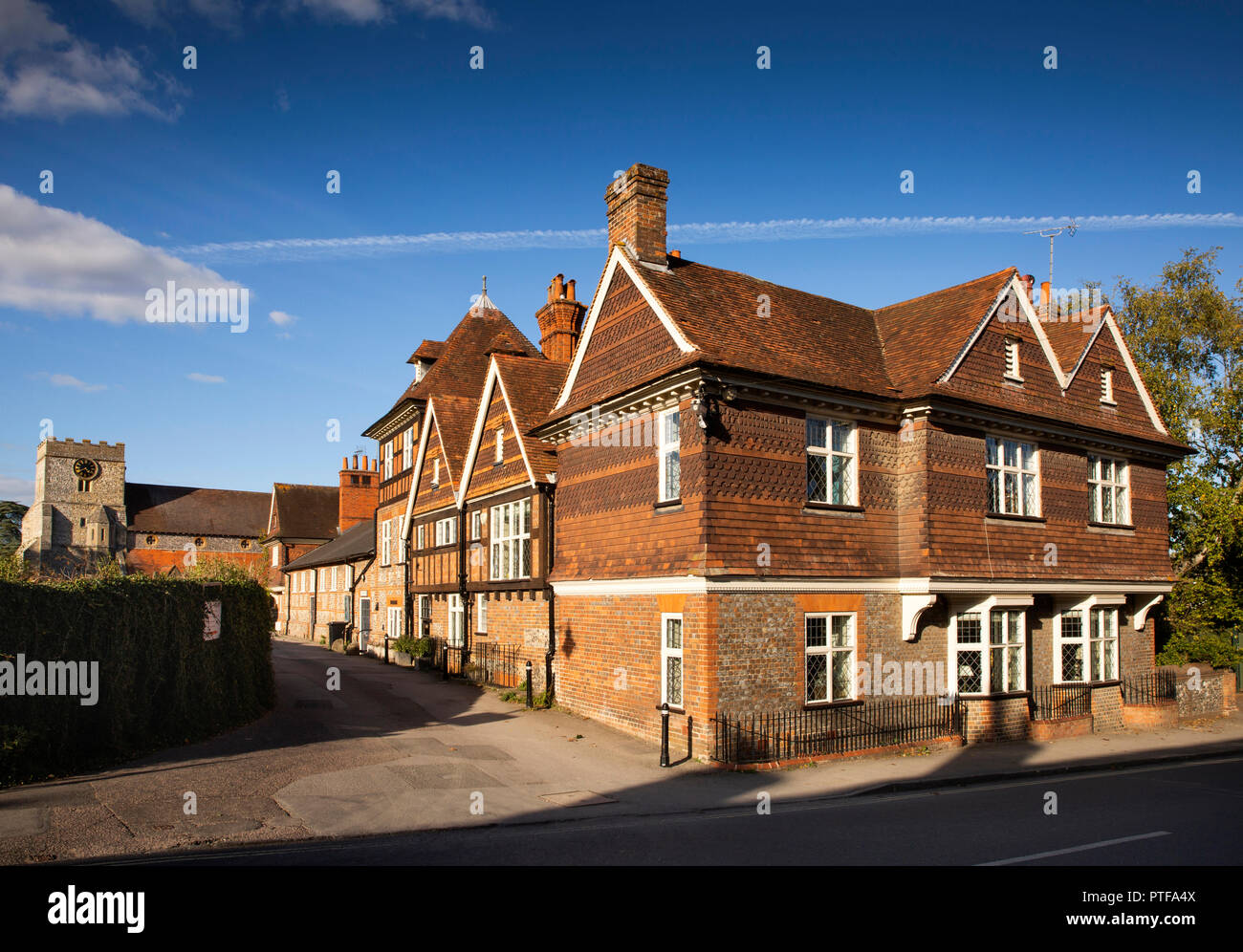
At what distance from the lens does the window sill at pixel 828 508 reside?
53.8ft

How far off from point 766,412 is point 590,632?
6.33m

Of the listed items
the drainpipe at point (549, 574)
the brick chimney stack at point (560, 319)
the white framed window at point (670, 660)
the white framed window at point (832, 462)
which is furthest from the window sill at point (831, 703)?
the brick chimney stack at point (560, 319)

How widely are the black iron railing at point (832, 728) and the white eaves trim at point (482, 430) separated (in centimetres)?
933

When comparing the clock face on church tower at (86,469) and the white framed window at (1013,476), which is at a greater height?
the clock face on church tower at (86,469)

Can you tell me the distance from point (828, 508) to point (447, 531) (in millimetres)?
16373

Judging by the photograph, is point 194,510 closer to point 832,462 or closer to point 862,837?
point 832,462

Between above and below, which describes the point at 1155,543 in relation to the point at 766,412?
below

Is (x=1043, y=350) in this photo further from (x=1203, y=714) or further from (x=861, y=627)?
(x=1203, y=714)

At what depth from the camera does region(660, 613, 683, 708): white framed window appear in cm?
1589

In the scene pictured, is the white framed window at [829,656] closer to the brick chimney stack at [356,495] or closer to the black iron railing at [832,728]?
the black iron railing at [832,728]

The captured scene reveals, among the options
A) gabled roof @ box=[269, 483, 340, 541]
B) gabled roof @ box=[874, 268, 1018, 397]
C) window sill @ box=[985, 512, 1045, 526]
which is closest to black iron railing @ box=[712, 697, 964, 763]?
window sill @ box=[985, 512, 1045, 526]

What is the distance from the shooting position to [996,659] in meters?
18.4

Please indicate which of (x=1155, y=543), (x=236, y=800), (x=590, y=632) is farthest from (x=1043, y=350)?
(x=236, y=800)

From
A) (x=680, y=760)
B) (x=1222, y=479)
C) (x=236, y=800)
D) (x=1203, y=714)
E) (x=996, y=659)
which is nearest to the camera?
(x=236, y=800)
